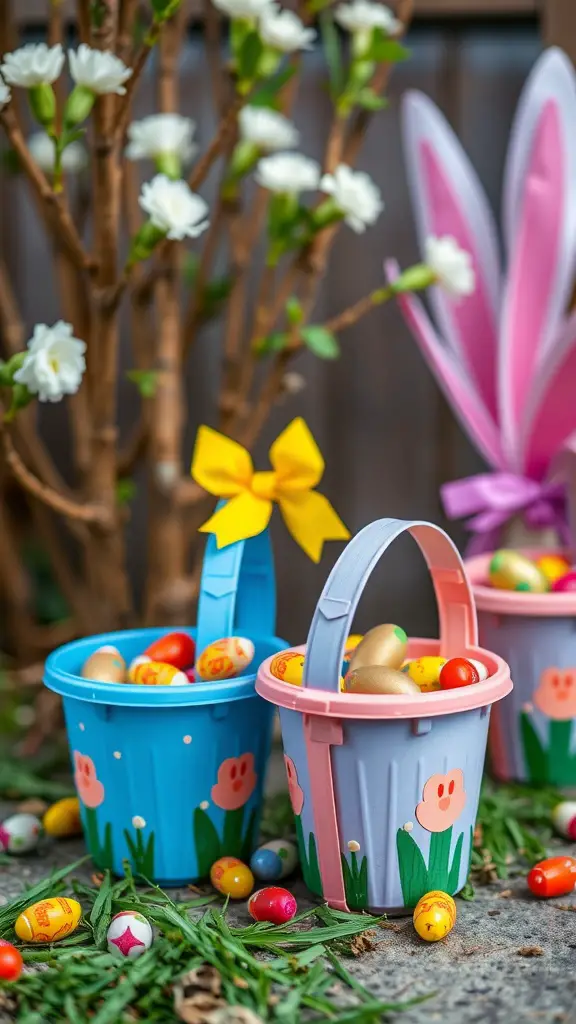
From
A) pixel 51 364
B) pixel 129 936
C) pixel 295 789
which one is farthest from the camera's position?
pixel 51 364

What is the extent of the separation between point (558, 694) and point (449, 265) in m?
0.66

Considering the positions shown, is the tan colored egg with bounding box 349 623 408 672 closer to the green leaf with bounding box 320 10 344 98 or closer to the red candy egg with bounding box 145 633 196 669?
Result: the red candy egg with bounding box 145 633 196 669

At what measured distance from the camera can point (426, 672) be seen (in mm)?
1227

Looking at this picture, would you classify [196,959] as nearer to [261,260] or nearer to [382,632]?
[382,632]

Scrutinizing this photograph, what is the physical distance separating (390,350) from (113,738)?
106 centimetres

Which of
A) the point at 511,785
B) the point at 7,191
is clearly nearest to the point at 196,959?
the point at 511,785

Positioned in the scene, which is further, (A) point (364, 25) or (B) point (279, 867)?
(A) point (364, 25)

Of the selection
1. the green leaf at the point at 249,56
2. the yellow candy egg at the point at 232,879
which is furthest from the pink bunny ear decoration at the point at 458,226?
the yellow candy egg at the point at 232,879

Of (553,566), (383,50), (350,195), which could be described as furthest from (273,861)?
(383,50)

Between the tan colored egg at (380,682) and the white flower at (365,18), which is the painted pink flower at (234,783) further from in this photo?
the white flower at (365,18)

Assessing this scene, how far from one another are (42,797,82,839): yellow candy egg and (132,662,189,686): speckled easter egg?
252 mm

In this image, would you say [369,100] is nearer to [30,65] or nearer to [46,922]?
[30,65]

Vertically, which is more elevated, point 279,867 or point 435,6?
point 435,6

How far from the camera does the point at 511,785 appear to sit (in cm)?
155
